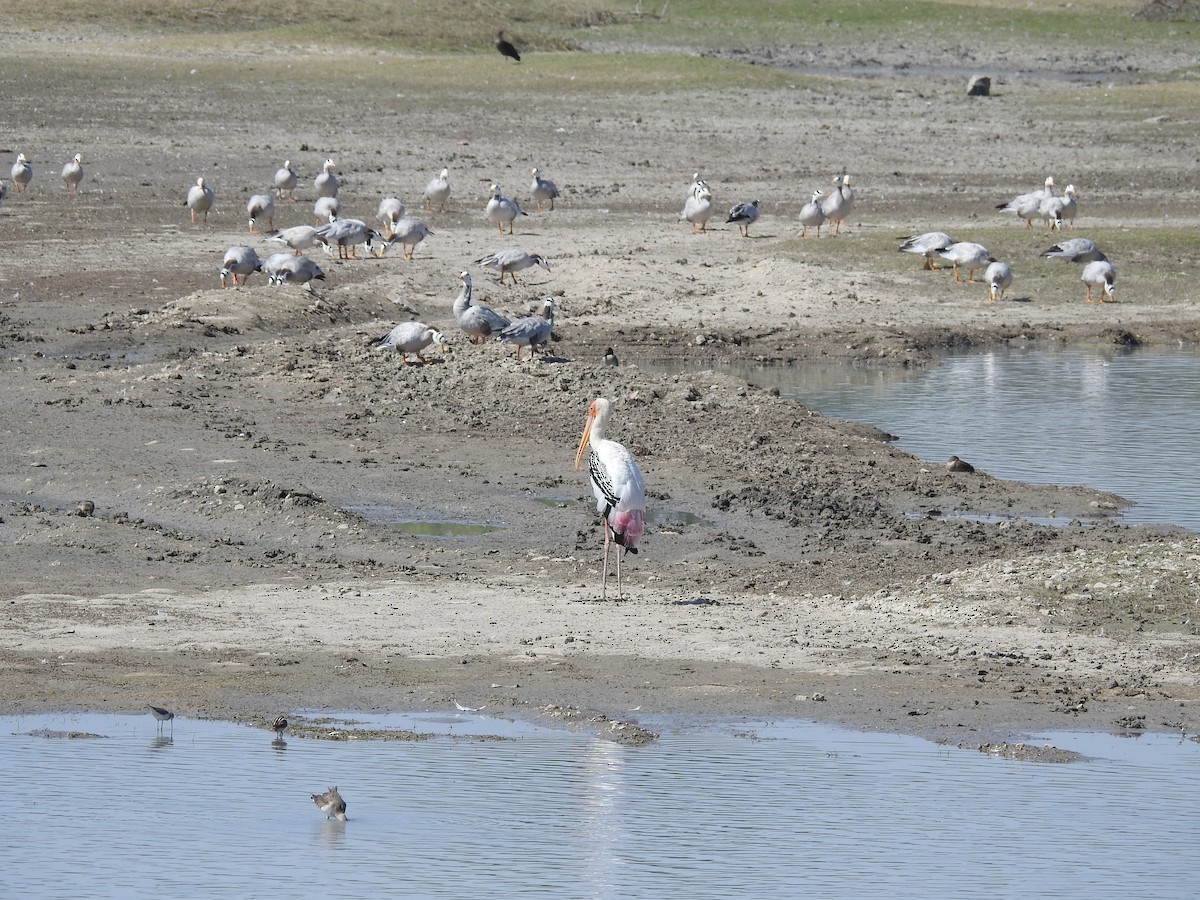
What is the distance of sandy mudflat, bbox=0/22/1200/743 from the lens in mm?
10570

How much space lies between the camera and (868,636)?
36.7ft

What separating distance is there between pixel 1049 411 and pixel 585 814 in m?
11.0

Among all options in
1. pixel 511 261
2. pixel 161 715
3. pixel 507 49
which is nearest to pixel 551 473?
pixel 161 715

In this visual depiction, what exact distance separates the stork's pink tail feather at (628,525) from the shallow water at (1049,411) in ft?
13.6

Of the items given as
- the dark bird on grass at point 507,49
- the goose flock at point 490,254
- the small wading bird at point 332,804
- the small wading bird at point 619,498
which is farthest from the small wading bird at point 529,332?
the dark bird on grass at point 507,49

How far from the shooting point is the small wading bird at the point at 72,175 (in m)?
30.1

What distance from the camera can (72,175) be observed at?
30.2m

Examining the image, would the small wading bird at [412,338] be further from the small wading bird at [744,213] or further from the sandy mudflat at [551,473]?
the small wading bird at [744,213]

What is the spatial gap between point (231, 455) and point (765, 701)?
22.1 ft

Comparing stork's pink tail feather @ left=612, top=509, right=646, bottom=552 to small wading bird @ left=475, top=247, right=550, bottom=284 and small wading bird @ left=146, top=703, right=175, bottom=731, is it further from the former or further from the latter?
small wading bird @ left=475, top=247, right=550, bottom=284

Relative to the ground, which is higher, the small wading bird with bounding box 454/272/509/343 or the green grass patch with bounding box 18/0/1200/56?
the green grass patch with bounding box 18/0/1200/56

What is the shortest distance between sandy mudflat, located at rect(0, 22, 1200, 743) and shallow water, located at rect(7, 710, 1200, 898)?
0.48 m

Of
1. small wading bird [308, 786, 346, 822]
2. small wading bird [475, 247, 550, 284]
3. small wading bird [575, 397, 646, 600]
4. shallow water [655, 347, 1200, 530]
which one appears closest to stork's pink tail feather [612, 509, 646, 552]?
small wading bird [575, 397, 646, 600]

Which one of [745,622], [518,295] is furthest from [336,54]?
[745,622]
